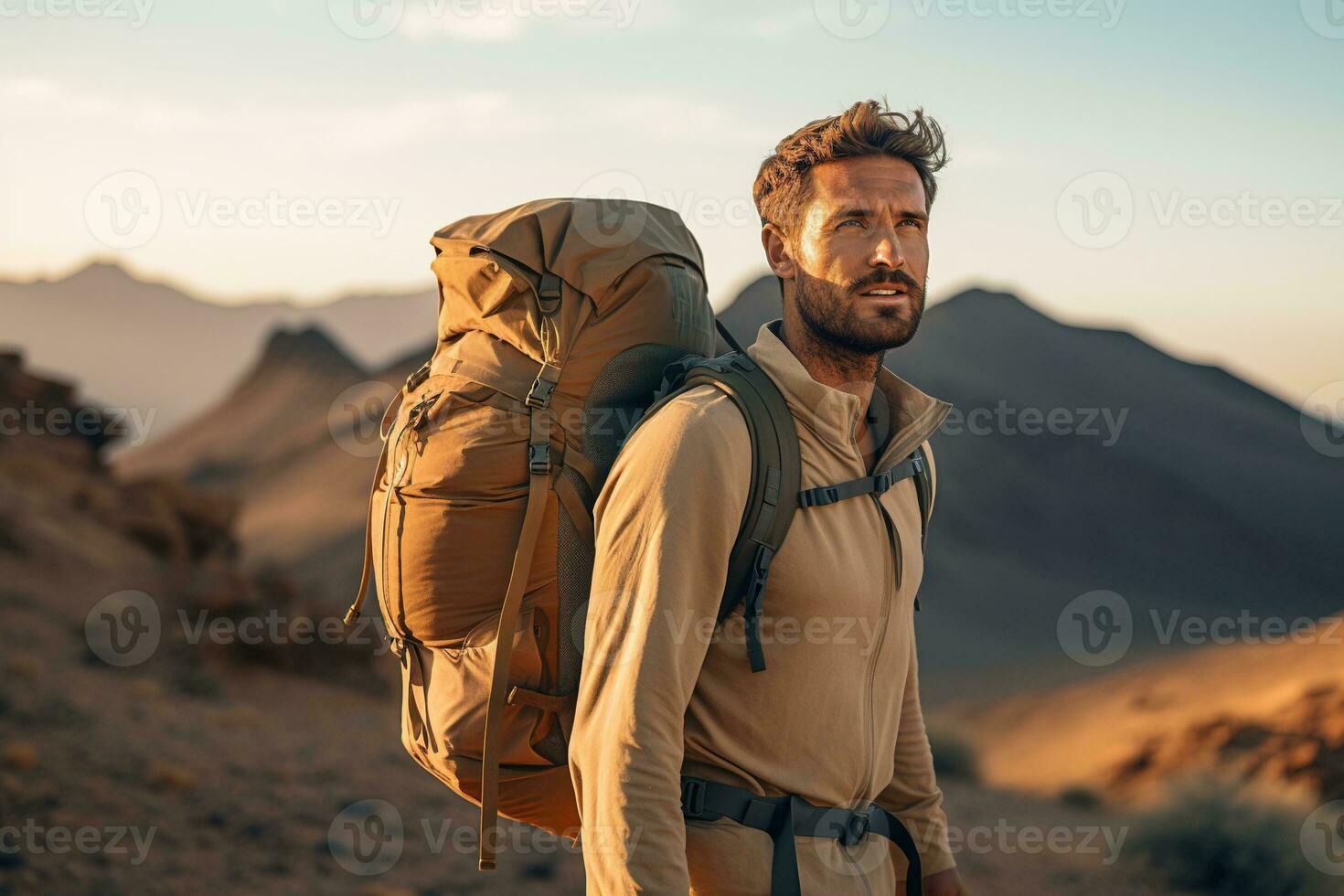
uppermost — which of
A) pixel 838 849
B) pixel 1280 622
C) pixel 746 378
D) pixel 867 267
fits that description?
pixel 867 267

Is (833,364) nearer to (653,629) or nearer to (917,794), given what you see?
(653,629)

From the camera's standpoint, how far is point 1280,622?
32938 mm

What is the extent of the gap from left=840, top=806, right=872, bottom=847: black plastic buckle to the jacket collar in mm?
766

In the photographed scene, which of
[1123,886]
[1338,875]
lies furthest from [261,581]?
[1338,875]

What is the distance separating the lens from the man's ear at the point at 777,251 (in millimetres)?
2621

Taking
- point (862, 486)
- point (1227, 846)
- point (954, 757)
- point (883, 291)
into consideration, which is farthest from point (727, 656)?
point (954, 757)

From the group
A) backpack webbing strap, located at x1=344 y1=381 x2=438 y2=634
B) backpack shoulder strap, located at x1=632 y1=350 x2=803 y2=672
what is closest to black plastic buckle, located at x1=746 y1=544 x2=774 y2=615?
backpack shoulder strap, located at x1=632 y1=350 x2=803 y2=672

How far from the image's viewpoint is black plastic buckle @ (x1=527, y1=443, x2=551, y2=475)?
98.5 inches

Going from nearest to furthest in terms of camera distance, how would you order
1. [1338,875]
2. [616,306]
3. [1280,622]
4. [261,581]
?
[616,306] → [1338,875] → [261,581] → [1280,622]

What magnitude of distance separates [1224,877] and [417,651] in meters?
11.8

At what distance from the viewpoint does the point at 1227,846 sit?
1191 centimetres

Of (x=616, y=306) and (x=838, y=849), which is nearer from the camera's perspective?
(x=838, y=849)

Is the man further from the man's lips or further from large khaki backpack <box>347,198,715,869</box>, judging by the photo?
large khaki backpack <box>347,198,715,869</box>

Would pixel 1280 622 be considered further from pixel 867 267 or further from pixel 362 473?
pixel 362 473
